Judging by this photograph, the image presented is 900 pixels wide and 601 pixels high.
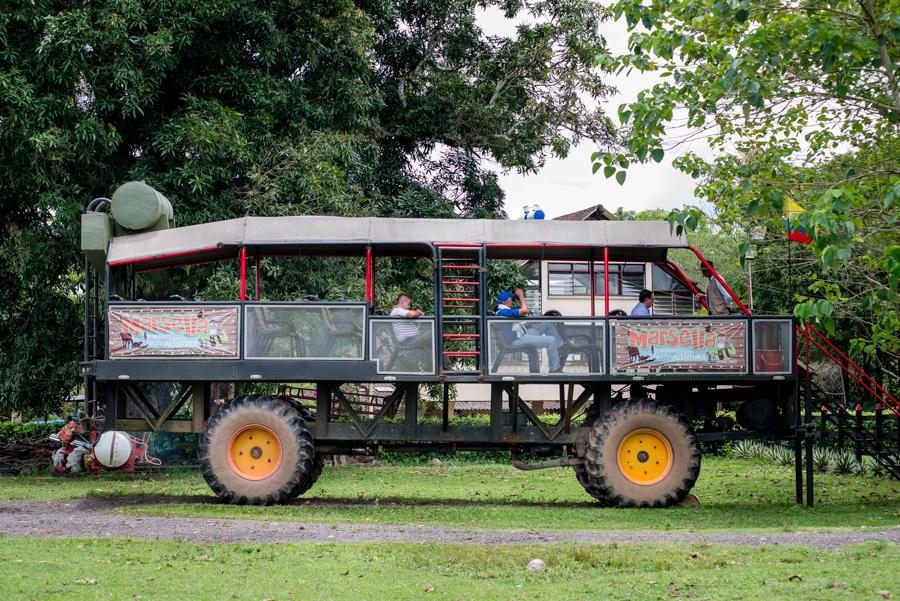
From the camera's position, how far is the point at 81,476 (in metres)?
22.2

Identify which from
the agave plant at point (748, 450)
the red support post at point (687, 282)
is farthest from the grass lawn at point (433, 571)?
the agave plant at point (748, 450)

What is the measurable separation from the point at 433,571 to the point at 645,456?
6.10m

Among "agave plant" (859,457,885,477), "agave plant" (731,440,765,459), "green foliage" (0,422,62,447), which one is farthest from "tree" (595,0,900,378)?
"green foliage" (0,422,62,447)

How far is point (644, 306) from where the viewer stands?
1535 centimetres

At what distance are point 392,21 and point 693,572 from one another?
20.4 m

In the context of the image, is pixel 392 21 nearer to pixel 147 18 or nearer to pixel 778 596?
pixel 147 18

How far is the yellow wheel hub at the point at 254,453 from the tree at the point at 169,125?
6.44 metres

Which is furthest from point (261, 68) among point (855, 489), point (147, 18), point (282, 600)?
point (282, 600)

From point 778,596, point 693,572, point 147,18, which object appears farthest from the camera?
point 147,18

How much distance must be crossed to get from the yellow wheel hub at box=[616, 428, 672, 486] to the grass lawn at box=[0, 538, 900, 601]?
13.9 feet

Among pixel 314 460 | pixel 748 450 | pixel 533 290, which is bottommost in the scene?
pixel 748 450

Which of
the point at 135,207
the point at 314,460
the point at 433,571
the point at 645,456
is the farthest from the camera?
the point at 314,460

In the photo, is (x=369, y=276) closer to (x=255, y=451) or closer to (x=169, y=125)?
(x=255, y=451)

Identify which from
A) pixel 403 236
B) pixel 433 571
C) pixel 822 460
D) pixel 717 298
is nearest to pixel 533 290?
pixel 822 460
